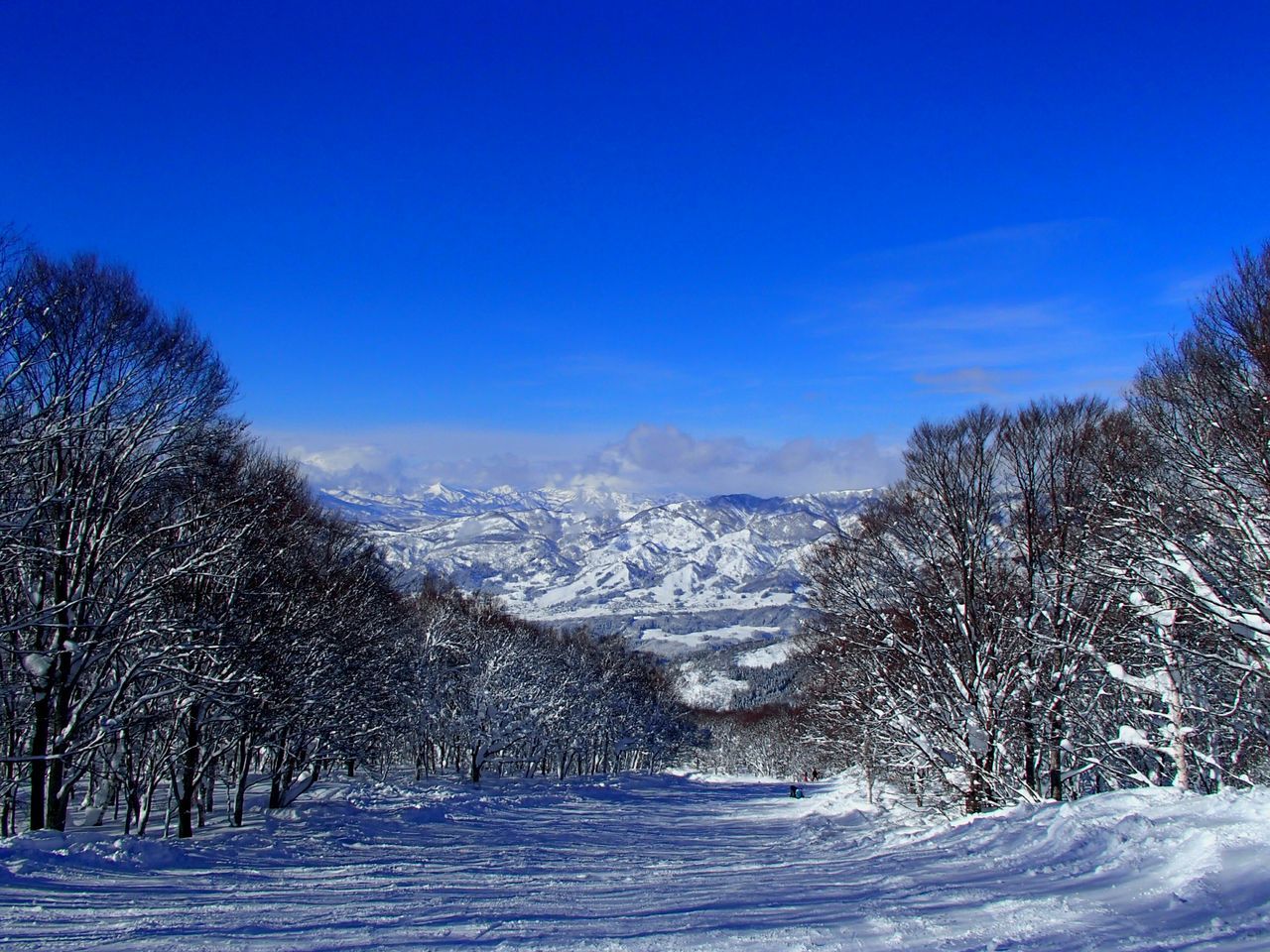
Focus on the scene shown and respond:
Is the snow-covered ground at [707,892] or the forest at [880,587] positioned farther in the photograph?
the forest at [880,587]

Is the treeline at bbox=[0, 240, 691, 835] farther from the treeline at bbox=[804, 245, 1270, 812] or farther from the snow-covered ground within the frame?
the treeline at bbox=[804, 245, 1270, 812]

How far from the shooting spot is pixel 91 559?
567 inches

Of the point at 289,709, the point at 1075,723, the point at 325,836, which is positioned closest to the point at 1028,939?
the point at 1075,723

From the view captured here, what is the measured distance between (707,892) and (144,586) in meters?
12.2

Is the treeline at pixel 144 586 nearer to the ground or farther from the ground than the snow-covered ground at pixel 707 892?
farther from the ground

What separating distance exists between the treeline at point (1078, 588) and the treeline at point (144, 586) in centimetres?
1415

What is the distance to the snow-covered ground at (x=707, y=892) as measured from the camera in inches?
262

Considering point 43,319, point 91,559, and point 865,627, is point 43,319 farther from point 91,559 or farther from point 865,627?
point 865,627

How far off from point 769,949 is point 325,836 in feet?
44.3

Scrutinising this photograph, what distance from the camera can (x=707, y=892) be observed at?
962cm

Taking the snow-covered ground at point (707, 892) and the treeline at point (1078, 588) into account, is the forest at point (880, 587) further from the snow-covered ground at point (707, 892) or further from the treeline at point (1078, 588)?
the snow-covered ground at point (707, 892)

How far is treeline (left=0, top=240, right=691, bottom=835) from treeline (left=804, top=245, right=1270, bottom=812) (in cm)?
1415

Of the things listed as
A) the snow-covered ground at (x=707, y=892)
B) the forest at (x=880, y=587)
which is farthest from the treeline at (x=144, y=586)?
the snow-covered ground at (x=707, y=892)

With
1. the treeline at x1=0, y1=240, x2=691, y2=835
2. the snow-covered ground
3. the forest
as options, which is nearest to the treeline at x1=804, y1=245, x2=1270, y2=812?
the forest
